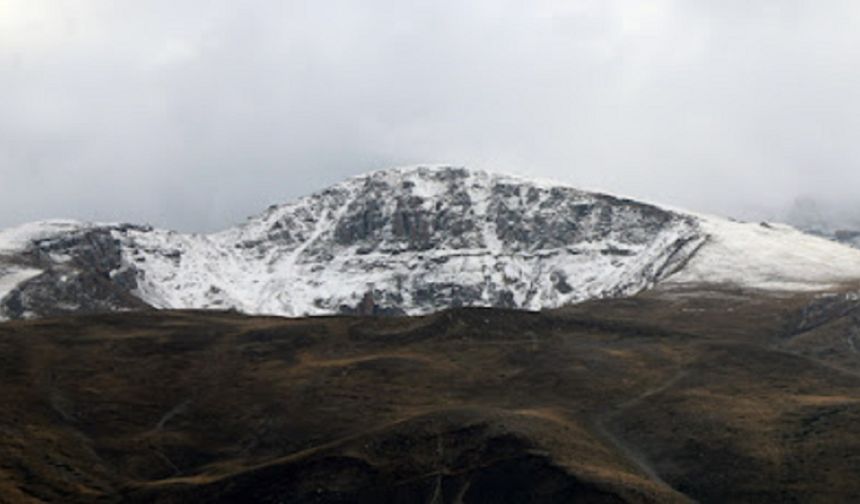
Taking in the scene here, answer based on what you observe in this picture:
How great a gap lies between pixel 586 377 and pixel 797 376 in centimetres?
3598

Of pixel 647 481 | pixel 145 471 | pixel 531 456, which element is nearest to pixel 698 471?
pixel 647 481

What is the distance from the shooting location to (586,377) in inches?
7470

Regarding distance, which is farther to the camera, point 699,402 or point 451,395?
point 451,395

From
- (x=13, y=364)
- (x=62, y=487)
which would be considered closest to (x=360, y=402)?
(x=62, y=487)

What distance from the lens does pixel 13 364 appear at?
634 ft

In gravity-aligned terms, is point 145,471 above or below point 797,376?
below

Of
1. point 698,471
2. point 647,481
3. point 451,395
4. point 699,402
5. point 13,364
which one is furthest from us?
point 13,364

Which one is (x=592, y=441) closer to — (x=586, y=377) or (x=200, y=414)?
(x=586, y=377)

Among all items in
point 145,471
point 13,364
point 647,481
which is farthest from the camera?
point 13,364

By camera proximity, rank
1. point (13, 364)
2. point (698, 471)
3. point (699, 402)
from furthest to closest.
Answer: point (13, 364) → point (699, 402) → point (698, 471)

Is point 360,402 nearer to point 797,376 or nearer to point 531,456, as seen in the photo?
point 531,456

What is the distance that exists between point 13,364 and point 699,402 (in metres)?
114

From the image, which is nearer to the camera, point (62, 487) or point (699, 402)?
point (62, 487)

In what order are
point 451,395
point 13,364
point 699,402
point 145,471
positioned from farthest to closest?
1. point 13,364
2. point 451,395
3. point 699,402
4. point 145,471
